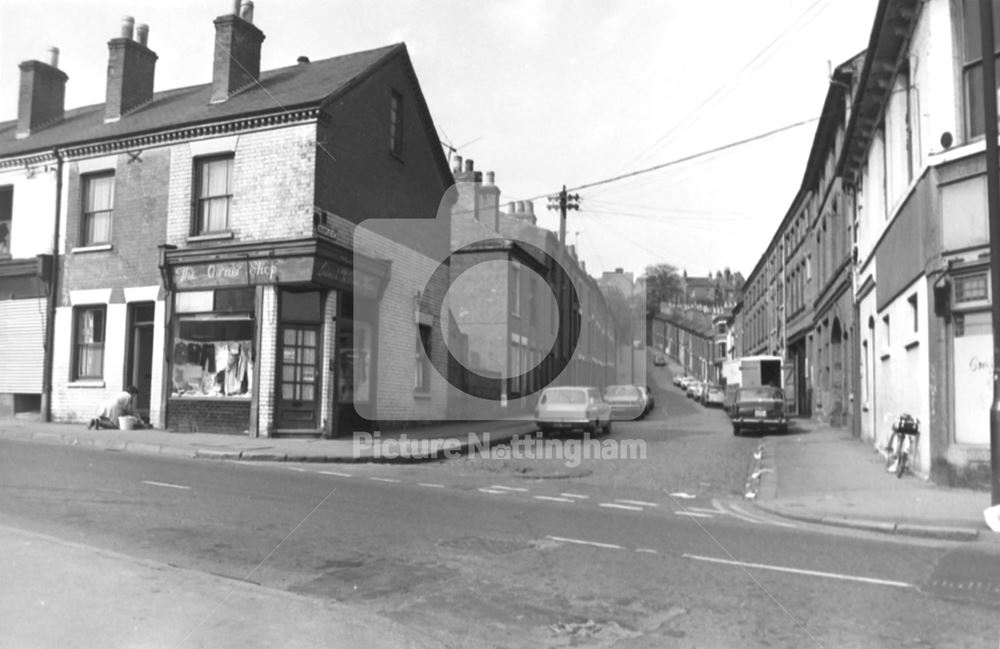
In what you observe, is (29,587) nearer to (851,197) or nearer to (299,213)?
(299,213)

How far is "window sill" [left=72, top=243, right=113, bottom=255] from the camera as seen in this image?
20.9 meters

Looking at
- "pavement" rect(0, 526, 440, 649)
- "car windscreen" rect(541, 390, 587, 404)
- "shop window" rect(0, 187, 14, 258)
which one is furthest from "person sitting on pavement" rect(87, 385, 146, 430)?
"pavement" rect(0, 526, 440, 649)

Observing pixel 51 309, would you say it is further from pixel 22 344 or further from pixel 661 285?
pixel 661 285

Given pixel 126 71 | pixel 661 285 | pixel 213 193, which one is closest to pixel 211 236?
pixel 213 193

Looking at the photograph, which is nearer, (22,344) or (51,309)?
(51,309)

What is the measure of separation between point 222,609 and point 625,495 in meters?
8.21

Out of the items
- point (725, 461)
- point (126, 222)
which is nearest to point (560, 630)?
point (725, 461)

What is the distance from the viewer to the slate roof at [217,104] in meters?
19.4

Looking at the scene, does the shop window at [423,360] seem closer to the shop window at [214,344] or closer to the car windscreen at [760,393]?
the shop window at [214,344]

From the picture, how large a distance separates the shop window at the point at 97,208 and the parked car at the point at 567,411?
13.1 metres

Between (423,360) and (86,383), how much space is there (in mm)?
9296

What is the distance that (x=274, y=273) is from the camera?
60.8 ft

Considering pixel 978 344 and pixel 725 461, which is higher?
pixel 978 344

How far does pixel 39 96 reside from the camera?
24.6 m
